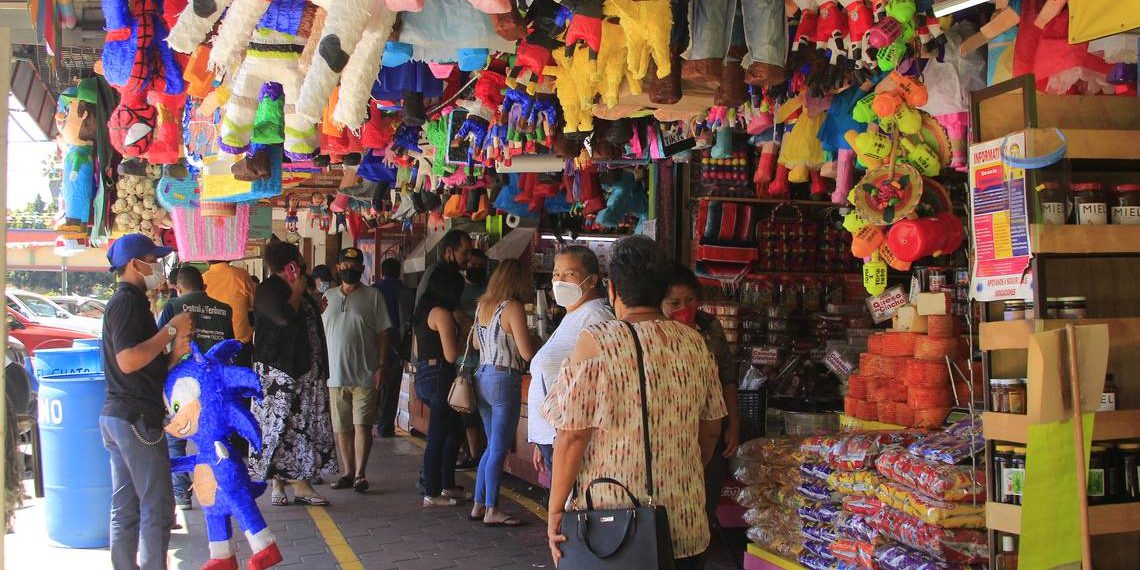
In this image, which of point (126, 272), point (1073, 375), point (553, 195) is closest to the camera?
point (1073, 375)

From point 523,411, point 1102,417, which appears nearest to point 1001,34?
point 1102,417

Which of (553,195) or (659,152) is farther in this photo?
(553,195)

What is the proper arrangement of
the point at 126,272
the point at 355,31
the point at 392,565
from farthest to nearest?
the point at 392,565
the point at 126,272
the point at 355,31

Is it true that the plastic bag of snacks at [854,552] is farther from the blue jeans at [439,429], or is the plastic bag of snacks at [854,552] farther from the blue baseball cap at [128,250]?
the blue baseball cap at [128,250]

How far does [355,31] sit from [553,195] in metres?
6.05

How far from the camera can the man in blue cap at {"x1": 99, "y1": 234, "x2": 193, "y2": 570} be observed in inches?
181

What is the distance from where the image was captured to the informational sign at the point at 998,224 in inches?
124

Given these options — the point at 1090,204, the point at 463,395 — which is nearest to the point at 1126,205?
the point at 1090,204

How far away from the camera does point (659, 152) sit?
6.61 meters

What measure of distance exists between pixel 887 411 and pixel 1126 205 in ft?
6.17

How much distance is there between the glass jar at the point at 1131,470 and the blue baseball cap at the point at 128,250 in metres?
4.38

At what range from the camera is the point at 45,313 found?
19.5 meters

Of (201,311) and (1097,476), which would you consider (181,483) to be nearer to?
(201,311)

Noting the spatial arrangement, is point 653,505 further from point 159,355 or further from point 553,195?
point 553,195
